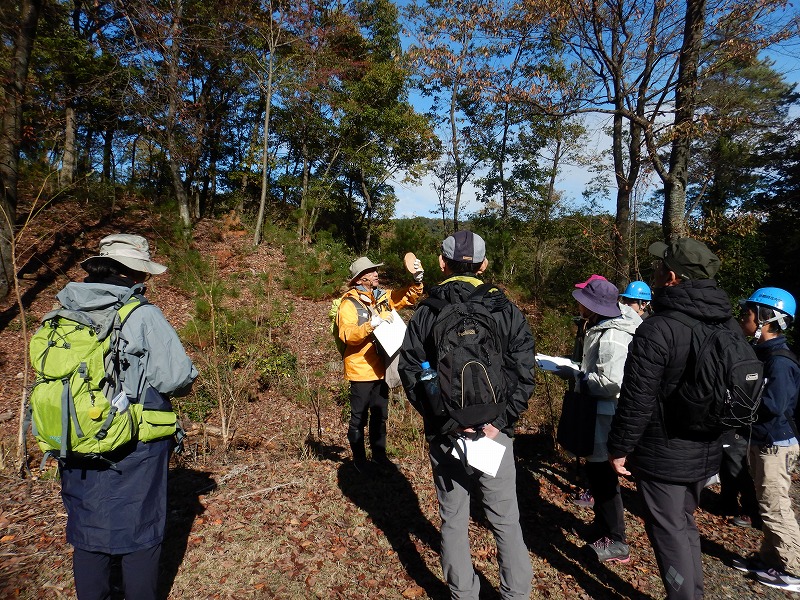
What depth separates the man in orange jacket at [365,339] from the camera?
11.1 ft

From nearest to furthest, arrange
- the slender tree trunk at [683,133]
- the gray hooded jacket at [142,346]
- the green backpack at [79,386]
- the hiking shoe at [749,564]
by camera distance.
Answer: the green backpack at [79,386]
the gray hooded jacket at [142,346]
the hiking shoe at [749,564]
the slender tree trunk at [683,133]

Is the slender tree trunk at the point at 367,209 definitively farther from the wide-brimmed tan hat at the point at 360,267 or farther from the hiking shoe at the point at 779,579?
the hiking shoe at the point at 779,579

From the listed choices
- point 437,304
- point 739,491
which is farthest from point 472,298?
point 739,491

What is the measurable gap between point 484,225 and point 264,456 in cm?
1313

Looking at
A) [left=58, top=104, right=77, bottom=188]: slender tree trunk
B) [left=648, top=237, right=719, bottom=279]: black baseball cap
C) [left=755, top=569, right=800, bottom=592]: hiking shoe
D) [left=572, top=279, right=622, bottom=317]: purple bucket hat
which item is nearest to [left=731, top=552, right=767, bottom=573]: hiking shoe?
[left=755, top=569, right=800, bottom=592]: hiking shoe

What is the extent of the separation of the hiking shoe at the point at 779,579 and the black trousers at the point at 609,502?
0.85 metres

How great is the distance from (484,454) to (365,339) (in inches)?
69.1

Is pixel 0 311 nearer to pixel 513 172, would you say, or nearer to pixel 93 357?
pixel 93 357

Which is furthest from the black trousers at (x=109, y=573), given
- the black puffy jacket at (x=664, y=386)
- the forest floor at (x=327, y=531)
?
the black puffy jacket at (x=664, y=386)

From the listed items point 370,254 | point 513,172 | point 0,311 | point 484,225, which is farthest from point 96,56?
point 513,172

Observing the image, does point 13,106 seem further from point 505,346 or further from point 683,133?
point 683,133

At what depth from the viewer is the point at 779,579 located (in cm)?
279

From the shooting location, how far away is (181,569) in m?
2.73

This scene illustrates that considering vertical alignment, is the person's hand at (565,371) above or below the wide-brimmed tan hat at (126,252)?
below
